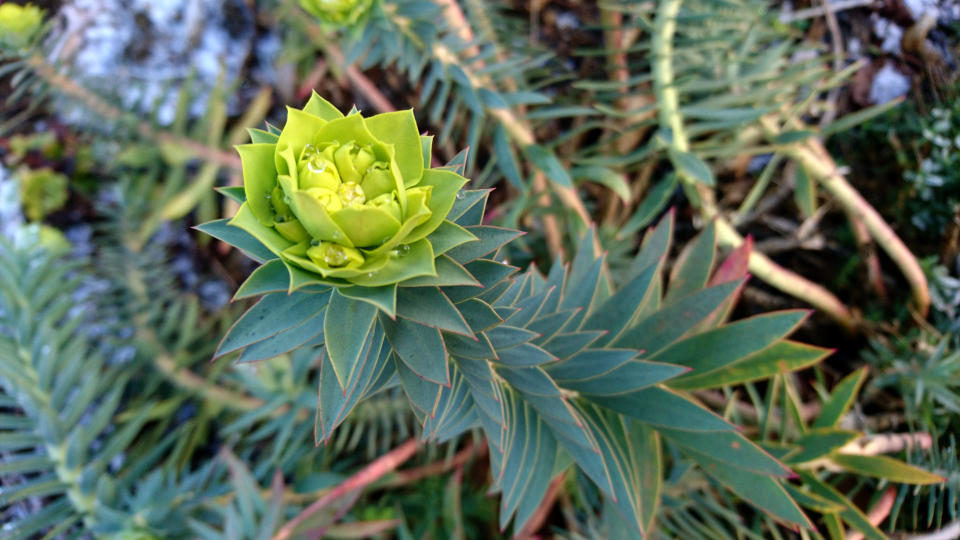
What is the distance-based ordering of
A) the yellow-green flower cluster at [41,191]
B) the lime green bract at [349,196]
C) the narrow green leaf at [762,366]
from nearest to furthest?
the lime green bract at [349,196] → the narrow green leaf at [762,366] → the yellow-green flower cluster at [41,191]

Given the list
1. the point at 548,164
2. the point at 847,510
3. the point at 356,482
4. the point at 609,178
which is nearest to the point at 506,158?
the point at 548,164

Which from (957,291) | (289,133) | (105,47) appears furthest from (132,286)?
(957,291)

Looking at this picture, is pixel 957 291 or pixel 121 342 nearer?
pixel 957 291

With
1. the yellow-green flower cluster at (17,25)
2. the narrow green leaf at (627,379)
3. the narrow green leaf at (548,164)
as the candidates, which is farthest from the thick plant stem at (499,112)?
the yellow-green flower cluster at (17,25)

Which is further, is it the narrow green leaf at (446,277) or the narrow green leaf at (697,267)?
the narrow green leaf at (697,267)

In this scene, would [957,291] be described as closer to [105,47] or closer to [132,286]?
[132,286]

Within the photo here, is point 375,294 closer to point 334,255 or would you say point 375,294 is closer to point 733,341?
point 334,255

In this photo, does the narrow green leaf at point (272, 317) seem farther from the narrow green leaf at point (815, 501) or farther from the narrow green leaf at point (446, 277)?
the narrow green leaf at point (815, 501)
